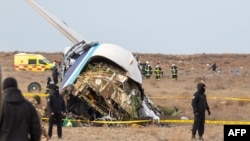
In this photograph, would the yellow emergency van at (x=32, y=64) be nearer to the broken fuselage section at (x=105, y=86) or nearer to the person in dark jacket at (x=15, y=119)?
the broken fuselage section at (x=105, y=86)

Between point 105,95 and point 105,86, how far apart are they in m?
0.29

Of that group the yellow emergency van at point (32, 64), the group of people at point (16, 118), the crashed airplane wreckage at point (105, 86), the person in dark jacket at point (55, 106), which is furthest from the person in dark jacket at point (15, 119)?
the yellow emergency van at point (32, 64)

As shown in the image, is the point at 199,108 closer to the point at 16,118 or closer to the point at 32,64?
the point at 16,118

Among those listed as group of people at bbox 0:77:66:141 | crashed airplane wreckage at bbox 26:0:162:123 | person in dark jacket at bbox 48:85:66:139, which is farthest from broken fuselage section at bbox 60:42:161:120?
group of people at bbox 0:77:66:141

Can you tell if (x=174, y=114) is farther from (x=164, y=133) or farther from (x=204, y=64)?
(x=204, y=64)

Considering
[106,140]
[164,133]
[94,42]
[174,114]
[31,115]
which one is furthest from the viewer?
[174,114]

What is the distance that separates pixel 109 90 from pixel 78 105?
58.6 inches

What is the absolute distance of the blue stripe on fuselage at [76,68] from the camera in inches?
792

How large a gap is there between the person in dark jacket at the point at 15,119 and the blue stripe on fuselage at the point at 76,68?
40.1 ft

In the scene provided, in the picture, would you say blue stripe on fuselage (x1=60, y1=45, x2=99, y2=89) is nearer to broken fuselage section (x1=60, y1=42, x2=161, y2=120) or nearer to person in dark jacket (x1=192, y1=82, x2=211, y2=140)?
broken fuselage section (x1=60, y1=42, x2=161, y2=120)

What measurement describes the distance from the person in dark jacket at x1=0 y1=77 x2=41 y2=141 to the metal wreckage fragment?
39.1ft

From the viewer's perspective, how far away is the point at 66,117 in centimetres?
2023

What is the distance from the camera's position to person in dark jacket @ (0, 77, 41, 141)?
25.2 ft

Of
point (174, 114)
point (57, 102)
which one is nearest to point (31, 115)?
point (57, 102)
